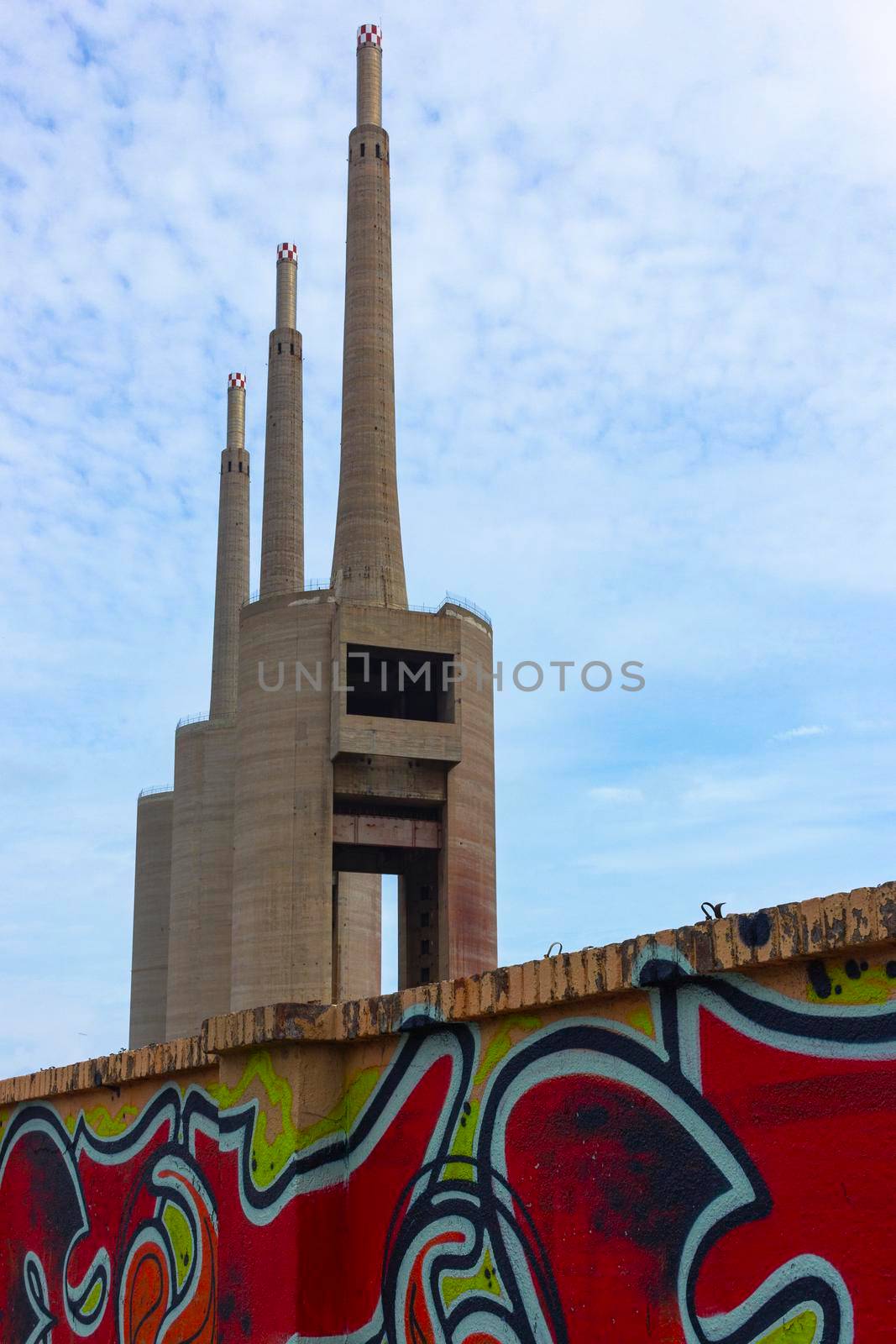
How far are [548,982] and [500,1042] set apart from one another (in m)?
0.55

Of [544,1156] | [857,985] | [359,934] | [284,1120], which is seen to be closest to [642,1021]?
[544,1156]

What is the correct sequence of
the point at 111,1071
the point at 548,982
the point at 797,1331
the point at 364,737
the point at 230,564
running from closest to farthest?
the point at 797,1331
the point at 548,982
the point at 111,1071
the point at 364,737
the point at 230,564

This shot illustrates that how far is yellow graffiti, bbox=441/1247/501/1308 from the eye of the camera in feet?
22.5

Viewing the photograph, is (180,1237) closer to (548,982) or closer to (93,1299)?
(93,1299)

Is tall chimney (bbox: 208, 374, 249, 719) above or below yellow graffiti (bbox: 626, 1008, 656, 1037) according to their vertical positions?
above

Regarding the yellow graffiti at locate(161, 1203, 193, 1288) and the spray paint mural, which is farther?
the yellow graffiti at locate(161, 1203, 193, 1288)

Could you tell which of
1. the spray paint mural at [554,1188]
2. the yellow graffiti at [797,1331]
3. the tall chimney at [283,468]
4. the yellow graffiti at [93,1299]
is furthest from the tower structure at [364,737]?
the yellow graffiti at [797,1331]

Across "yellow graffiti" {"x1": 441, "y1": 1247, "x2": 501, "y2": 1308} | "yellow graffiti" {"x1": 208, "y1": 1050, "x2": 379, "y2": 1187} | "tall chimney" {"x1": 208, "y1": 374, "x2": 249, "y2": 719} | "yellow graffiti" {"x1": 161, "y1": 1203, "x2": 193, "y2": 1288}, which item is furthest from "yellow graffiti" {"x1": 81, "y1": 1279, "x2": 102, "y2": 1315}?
"tall chimney" {"x1": 208, "y1": 374, "x2": 249, "y2": 719}

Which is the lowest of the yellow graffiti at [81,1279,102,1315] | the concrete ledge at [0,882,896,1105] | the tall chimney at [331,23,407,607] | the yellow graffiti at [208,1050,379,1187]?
the yellow graffiti at [81,1279,102,1315]


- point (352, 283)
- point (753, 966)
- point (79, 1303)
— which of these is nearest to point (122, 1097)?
point (79, 1303)

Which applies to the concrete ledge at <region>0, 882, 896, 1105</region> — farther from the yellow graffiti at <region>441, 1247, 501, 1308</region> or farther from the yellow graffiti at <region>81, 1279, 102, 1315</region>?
the yellow graffiti at <region>81, 1279, 102, 1315</region>

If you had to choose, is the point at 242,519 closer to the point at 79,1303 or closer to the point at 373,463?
the point at 373,463

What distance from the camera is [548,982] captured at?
22.0 ft

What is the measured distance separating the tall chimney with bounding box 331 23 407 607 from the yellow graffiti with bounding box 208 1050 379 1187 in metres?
46.4
